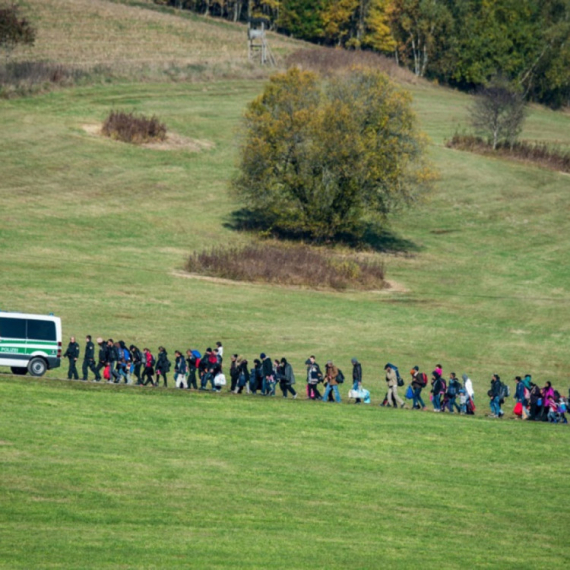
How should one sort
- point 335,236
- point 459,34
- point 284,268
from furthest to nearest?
point 459,34, point 335,236, point 284,268

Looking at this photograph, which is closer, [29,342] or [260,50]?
[29,342]

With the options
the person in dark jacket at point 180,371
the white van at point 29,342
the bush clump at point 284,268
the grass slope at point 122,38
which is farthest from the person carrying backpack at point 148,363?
the grass slope at point 122,38

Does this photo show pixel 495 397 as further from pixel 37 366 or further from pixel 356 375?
pixel 37 366

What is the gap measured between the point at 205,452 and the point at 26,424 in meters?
4.34

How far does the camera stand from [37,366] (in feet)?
113

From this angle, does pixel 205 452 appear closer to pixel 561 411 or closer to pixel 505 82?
pixel 561 411

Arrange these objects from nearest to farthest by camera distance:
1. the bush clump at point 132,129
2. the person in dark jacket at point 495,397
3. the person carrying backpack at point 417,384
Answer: the person carrying backpack at point 417,384 < the person in dark jacket at point 495,397 < the bush clump at point 132,129

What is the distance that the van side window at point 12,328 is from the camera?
33625 mm

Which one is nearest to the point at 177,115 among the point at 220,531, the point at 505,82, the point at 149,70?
the point at 149,70

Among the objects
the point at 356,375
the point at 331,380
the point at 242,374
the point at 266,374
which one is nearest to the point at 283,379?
the point at 266,374

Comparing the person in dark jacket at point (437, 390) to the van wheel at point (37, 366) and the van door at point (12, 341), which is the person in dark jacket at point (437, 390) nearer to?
the van wheel at point (37, 366)

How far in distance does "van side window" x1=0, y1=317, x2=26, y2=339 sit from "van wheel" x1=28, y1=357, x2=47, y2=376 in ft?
3.28

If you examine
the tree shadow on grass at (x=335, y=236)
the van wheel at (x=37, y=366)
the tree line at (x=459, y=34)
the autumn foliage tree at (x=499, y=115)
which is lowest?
the tree shadow on grass at (x=335, y=236)

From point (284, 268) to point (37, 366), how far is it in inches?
1072
